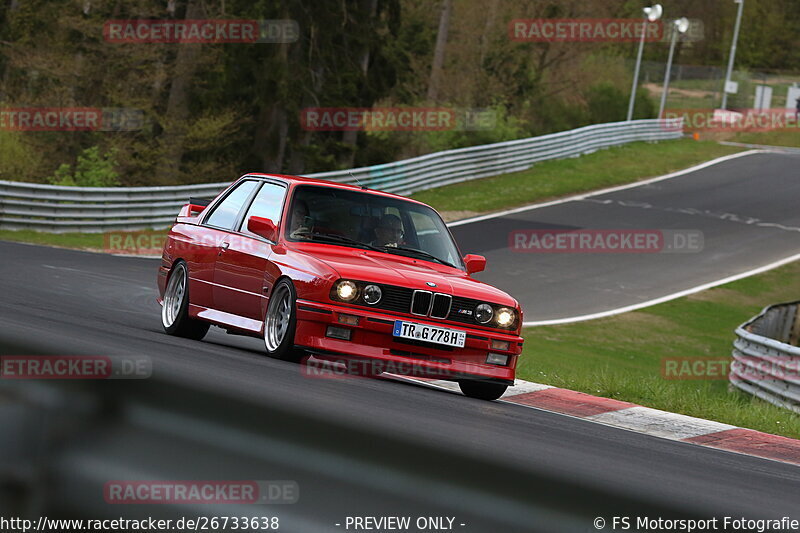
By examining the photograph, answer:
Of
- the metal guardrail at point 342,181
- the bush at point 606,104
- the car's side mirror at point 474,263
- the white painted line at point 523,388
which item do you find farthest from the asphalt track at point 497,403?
the bush at point 606,104

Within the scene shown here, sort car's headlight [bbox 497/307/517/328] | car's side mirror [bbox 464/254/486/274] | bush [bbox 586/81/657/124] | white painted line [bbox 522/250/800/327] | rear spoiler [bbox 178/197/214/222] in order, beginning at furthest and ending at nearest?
bush [bbox 586/81/657/124] < white painted line [bbox 522/250/800/327] < rear spoiler [bbox 178/197/214/222] < car's side mirror [bbox 464/254/486/274] < car's headlight [bbox 497/307/517/328]

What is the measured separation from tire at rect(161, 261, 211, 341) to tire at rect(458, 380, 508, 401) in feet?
7.79

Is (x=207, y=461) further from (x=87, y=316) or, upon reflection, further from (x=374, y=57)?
(x=374, y=57)

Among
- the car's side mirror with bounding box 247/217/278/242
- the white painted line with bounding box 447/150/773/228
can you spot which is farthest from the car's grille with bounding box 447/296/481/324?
the white painted line with bounding box 447/150/773/228

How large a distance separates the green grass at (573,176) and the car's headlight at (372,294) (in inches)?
873

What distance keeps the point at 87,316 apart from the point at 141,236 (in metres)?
14.9

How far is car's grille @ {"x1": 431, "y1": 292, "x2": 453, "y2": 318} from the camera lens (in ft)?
29.4

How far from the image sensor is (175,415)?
2.64 meters

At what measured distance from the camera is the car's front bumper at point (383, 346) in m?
8.73

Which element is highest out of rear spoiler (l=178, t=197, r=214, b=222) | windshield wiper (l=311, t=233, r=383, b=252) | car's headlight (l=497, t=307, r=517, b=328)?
windshield wiper (l=311, t=233, r=383, b=252)

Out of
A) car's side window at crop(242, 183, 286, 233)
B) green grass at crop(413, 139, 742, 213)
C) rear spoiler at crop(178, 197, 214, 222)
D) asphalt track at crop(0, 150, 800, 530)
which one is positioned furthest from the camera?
green grass at crop(413, 139, 742, 213)

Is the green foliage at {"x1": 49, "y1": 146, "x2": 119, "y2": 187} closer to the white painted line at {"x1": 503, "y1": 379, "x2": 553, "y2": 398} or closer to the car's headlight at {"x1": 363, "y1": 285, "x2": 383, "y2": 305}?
the white painted line at {"x1": 503, "y1": 379, "x2": 553, "y2": 398}

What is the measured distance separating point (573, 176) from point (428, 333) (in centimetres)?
2993

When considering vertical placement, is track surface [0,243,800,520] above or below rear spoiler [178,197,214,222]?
below
